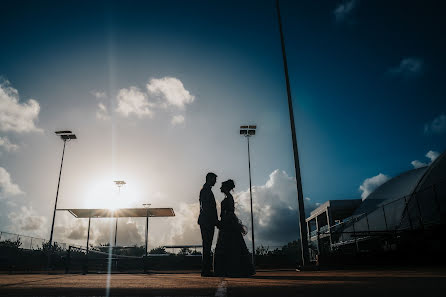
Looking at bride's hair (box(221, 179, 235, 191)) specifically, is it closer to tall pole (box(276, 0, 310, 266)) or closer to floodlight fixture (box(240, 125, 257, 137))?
tall pole (box(276, 0, 310, 266))

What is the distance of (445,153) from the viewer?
24781 millimetres

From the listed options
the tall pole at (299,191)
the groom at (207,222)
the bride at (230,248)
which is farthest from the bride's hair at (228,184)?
the tall pole at (299,191)

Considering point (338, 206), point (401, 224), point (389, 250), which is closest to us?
point (389, 250)

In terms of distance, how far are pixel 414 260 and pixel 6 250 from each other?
33.5 m

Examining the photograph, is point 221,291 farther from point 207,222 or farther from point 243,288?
Result: point 207,222

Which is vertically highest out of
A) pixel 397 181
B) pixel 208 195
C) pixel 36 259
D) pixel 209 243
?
pixel 397 181

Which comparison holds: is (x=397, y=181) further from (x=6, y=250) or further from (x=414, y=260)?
(x=6, y=250)

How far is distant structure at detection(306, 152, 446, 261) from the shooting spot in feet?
48.3

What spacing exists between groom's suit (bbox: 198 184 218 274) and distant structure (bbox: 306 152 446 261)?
31.2ft

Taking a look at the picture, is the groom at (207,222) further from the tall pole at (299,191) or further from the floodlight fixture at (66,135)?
the floodlight fixture at (66,135)

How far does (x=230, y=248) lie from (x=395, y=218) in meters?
23.4

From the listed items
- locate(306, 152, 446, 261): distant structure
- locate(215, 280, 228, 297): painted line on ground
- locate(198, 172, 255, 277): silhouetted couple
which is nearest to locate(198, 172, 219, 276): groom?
locate(198, 172, 255, 277): silhouetted couple

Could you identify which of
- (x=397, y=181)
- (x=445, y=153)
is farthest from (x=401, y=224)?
(x=397, y=181)

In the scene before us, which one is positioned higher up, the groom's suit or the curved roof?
the curved roof
